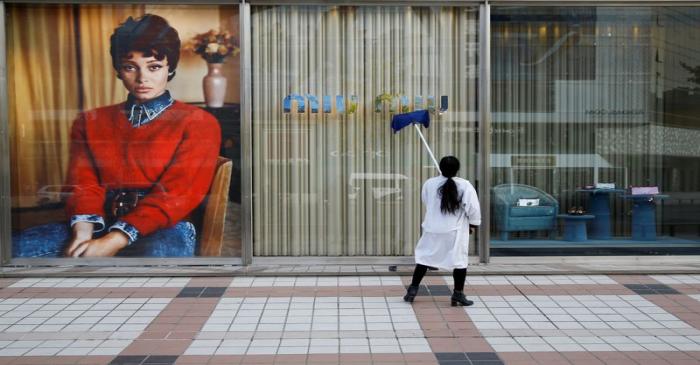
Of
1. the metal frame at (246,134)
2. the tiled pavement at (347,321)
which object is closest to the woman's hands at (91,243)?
the tiled pavement at (347,321)

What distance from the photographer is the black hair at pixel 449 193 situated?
7008 millimetres

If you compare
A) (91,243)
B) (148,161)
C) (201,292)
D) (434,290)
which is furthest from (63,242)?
(434,290)

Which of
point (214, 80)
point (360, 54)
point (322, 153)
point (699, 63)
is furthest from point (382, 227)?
point (699, 63)

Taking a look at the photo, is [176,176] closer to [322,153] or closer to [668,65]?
[322,153]

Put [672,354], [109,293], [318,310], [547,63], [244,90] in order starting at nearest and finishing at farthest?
[672,354], [318,310], [109,293], [244,90], [547,63]

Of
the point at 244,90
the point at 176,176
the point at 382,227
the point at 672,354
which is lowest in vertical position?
the point at 672,354

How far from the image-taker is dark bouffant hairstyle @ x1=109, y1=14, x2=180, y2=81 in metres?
8.83

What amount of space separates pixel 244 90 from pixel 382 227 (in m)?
2.55

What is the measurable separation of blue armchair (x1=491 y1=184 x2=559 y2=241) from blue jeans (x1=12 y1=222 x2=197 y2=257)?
13.8ft

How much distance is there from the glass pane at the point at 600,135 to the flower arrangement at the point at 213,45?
3.65 meters

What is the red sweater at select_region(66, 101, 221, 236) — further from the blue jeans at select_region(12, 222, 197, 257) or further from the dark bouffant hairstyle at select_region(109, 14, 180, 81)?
the dark bouffant hairstyle at select_region(109, 14, 180, 81)

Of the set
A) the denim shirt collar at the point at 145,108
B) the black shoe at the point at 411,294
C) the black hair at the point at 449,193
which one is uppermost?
the denim shirt collar at the point at 145,108

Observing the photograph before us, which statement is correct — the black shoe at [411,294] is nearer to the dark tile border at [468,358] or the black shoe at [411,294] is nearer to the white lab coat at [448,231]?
the white lab coat at [448,231]

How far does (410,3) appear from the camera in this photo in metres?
8.94
